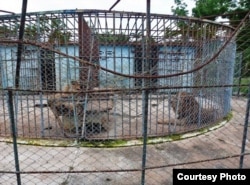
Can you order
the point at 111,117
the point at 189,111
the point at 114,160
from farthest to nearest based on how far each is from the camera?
the point at 111,117 → the point at 189,111 → the point at 114,160

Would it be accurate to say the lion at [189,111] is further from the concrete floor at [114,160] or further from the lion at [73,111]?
the lion at [73,111]

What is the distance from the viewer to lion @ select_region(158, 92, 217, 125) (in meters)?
6.10

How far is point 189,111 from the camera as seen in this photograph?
614 cm

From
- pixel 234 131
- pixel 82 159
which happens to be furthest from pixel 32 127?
pixel 234 131

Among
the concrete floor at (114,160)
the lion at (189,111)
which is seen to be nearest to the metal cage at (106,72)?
the lion at (189,111)

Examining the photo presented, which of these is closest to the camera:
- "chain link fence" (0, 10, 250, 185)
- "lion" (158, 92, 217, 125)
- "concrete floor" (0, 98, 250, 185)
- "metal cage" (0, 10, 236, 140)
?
"concrete floor" (0, 98, 250, 185)

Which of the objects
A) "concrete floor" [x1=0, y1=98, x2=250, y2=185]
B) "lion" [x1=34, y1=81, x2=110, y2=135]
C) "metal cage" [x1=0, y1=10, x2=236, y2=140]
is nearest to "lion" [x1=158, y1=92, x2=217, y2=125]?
"metal cage" [x1=0, y1=10, x2=236, y2=140]

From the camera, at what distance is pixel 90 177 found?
12.3 ft

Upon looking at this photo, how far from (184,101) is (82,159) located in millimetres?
2882

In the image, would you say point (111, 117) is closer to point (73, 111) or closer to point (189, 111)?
point (73, 111)

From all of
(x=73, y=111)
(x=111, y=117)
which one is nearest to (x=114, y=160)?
(x=73, y=111)

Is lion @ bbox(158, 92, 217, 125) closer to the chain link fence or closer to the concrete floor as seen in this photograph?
the chain link fence

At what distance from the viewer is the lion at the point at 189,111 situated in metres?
6.10

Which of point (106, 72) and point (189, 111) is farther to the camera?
point (189, 111)
